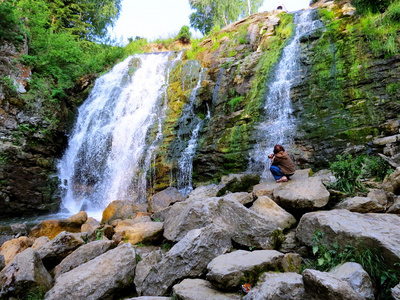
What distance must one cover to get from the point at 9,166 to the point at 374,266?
44.2ft

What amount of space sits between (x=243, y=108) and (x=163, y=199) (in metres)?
5.46

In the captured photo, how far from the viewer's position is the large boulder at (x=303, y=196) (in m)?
4.04

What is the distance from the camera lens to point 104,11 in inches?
1006

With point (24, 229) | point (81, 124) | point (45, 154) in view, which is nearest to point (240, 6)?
point (81, 124)

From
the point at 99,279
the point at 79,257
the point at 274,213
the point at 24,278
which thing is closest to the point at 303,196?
the point at 274,213

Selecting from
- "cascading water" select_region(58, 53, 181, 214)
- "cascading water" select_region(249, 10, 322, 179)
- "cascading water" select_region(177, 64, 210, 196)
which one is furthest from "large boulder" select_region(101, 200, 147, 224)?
"cascading water" select_region(249, 10, 322, 179)

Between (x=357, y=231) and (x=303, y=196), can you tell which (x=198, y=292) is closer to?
(x=357, y=231)

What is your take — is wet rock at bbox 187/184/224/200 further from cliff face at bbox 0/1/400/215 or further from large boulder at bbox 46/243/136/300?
large boulder at bbox 46/243/136/300

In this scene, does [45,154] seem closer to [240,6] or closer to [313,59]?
[313,59]

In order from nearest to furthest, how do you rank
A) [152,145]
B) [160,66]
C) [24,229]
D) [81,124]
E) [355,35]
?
[24,229] → [355,35] → [152,145] → [81,124] → [160,66]

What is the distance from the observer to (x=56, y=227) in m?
7.38

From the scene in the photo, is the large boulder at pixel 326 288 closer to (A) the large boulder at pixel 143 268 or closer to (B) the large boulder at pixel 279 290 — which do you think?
(B) the large boulder at pixel 279 290

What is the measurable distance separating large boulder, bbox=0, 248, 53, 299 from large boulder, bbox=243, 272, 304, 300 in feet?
9.43

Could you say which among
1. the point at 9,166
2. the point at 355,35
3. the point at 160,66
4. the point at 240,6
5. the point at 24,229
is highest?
the point at 240,6
